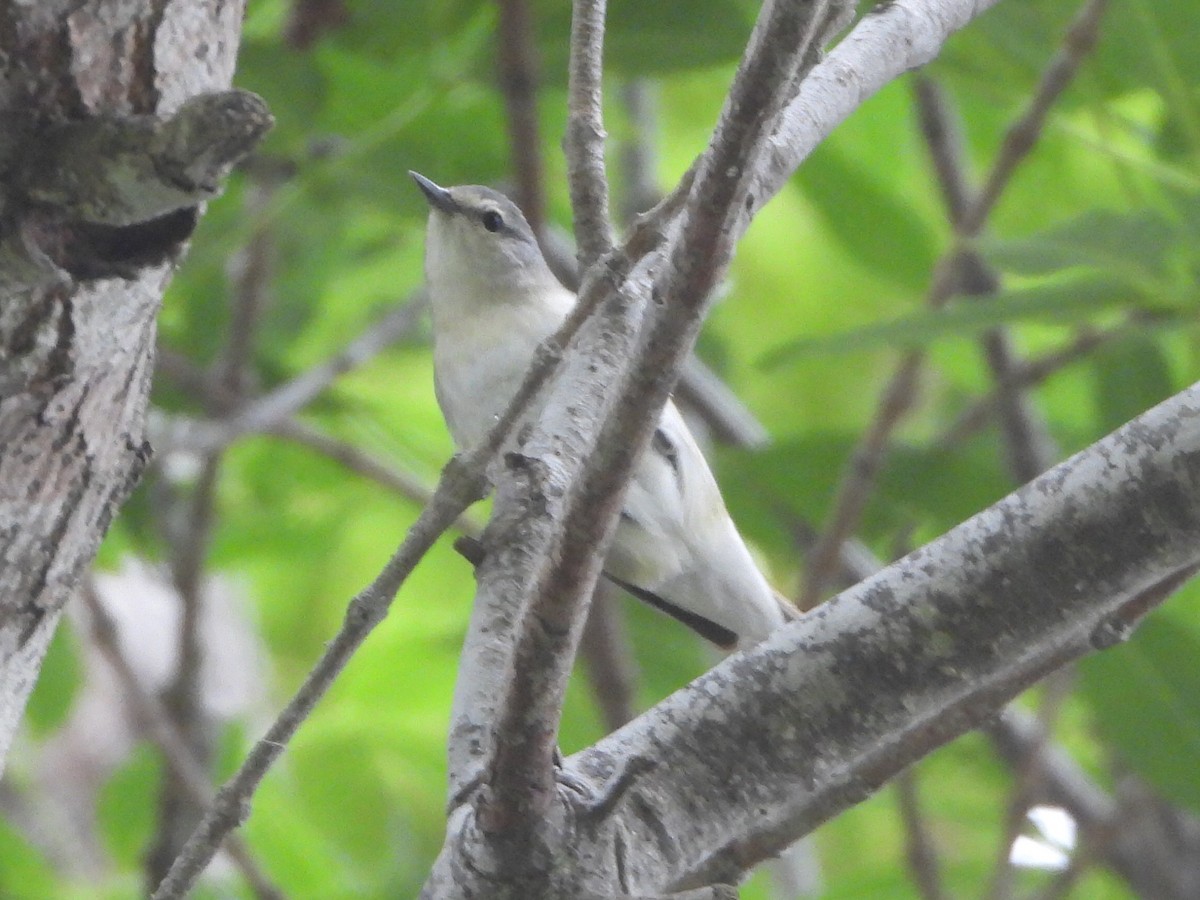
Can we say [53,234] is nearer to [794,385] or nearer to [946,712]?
[946,712]

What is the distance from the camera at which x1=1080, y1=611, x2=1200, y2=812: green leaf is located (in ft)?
9.04

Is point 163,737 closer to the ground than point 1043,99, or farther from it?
closer to the ground

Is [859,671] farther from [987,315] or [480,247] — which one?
[480,247]

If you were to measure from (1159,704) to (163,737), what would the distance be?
197 centimetres

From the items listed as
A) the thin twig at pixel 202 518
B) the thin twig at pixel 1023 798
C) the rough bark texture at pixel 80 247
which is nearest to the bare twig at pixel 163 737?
the thin twig at pixel 202 518

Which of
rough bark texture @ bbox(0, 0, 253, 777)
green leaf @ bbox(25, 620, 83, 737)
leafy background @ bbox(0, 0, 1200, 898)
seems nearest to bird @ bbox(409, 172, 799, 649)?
leafy background @ bbox(0, 0, 1200, 898)

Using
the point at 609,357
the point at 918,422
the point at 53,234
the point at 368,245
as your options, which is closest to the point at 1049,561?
the point at 609,357

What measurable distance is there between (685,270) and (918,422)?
168 inches

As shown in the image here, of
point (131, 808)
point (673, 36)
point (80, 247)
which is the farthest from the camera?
point (131, 808)

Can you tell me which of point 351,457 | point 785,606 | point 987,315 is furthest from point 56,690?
point 987,315

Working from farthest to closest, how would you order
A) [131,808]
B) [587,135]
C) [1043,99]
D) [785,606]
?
[131,808] < [785,606] < [1043,99] < [587,135]

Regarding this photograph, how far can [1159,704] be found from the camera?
280 centimetres

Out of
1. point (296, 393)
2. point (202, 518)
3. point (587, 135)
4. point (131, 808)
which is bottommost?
point (587, 135)

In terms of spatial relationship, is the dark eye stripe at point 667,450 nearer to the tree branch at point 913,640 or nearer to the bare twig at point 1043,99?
the bare twig at point 1043,99
